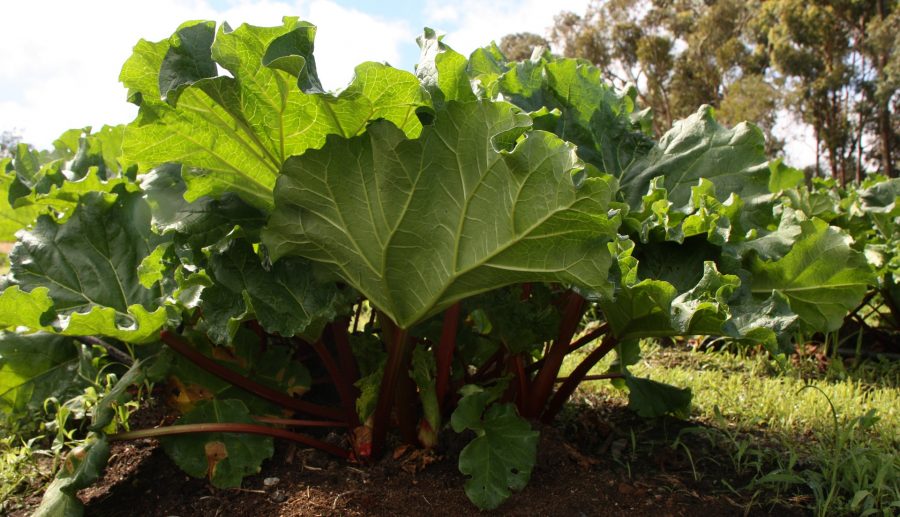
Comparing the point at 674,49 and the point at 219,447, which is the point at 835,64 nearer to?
the point at 674,49

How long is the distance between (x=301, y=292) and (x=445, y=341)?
0.37 metres

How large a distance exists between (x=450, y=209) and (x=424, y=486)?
29.3 inches

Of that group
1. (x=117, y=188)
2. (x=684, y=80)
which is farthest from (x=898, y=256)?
(x=684, y=80)

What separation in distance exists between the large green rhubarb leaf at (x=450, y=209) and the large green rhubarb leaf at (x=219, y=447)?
23.8 inches

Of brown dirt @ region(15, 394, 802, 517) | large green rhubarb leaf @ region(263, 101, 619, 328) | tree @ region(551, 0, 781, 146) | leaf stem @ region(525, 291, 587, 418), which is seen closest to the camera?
large green rhubarb leaf @ region(263, 101, 619, 328)

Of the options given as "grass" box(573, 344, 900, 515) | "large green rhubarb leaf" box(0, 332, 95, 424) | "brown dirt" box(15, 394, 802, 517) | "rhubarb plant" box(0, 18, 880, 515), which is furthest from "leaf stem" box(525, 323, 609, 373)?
"large green rhubarb leaf" box(0, 332, 95, 424)

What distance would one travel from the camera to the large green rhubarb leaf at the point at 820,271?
68.3 inches

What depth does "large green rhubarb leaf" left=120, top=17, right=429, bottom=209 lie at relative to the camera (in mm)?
1294

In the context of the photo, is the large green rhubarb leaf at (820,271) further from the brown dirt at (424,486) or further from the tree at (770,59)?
the tree at (770,59)

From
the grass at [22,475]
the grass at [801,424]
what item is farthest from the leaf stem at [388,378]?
the grass at [22,475]

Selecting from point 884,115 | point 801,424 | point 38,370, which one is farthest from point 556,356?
point 884,115

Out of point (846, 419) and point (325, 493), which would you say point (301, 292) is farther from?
point (846, 419)

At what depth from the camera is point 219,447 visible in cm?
186

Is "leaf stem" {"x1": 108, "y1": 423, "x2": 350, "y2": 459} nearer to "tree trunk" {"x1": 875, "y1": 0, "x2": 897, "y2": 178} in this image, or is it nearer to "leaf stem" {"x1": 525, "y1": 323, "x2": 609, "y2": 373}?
"leaf stem" {"x1": 525, "y1": 323, "x2": 609, "y2": 373}
